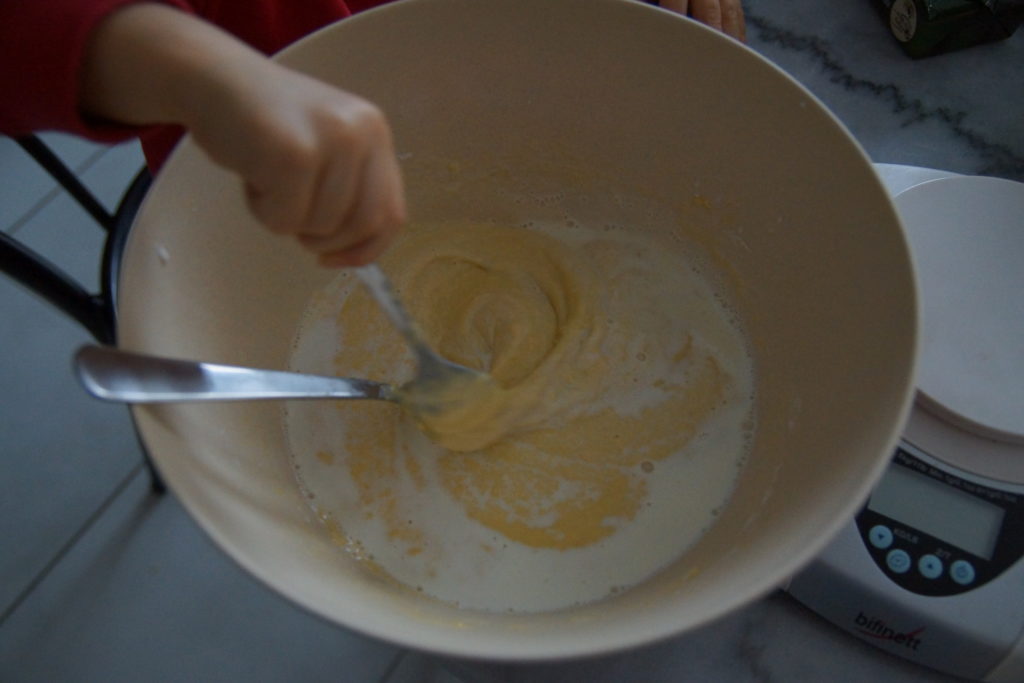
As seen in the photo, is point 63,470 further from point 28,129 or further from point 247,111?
point 247,111

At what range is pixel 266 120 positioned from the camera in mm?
409

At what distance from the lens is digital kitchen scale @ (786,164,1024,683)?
0.59 metres

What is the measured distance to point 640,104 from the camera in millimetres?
705

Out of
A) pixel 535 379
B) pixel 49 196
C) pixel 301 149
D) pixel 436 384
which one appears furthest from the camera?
pixel 49 196

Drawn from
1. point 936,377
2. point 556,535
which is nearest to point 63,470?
point 556,535

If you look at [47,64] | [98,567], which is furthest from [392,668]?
[47,64]

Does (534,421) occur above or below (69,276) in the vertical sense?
below

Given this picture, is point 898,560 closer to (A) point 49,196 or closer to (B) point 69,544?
(B) point 69,544

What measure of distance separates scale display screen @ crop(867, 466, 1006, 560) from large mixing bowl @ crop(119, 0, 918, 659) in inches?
3.4

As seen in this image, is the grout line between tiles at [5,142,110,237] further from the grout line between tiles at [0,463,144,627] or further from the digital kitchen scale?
the digital kitchen scale

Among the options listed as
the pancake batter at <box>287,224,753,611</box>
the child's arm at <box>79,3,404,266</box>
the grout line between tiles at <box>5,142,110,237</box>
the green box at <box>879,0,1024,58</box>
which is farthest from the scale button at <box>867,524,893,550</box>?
the grout line between tiles at <box>5,142,110,237</box>

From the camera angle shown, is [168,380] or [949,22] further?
[949,22]

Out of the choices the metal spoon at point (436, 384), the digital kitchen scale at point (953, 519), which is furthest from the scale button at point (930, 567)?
the metal spoon at point (436, 384)

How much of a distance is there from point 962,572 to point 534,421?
39 centimetres
